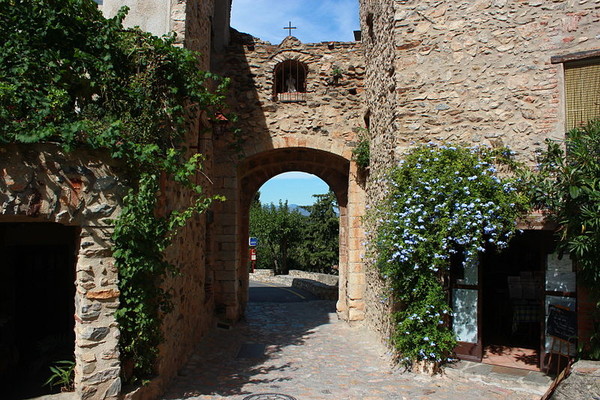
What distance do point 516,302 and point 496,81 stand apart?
13.2ft

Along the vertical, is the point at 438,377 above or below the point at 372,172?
below

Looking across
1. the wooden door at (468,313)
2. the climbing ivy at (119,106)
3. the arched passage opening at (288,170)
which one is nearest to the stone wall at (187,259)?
the climbing ivy at (119,106)

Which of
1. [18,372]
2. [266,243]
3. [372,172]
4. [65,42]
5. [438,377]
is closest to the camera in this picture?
[65,42]

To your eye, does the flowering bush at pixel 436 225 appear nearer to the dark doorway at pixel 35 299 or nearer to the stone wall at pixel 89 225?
the stone wall at pixel 89 225

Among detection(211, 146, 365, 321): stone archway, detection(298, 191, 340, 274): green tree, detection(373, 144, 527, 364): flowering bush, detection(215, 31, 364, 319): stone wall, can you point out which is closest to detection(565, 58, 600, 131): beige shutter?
detection(373, 144, 527, 364): flowering bush

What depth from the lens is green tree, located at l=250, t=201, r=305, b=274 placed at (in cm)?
2541

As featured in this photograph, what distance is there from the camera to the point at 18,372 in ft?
17.5

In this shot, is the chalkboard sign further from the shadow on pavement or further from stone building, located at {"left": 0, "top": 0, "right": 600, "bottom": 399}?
the shadow on pavement

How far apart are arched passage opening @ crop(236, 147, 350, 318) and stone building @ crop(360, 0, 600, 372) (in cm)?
342

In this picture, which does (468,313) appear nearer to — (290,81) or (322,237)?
(290,81)

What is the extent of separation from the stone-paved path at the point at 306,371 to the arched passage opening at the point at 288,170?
71.1 inches

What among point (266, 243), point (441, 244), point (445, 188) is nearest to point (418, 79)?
point (445, 188)

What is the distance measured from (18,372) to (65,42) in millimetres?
3859

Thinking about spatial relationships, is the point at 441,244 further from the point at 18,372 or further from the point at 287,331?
the point at 18,372
